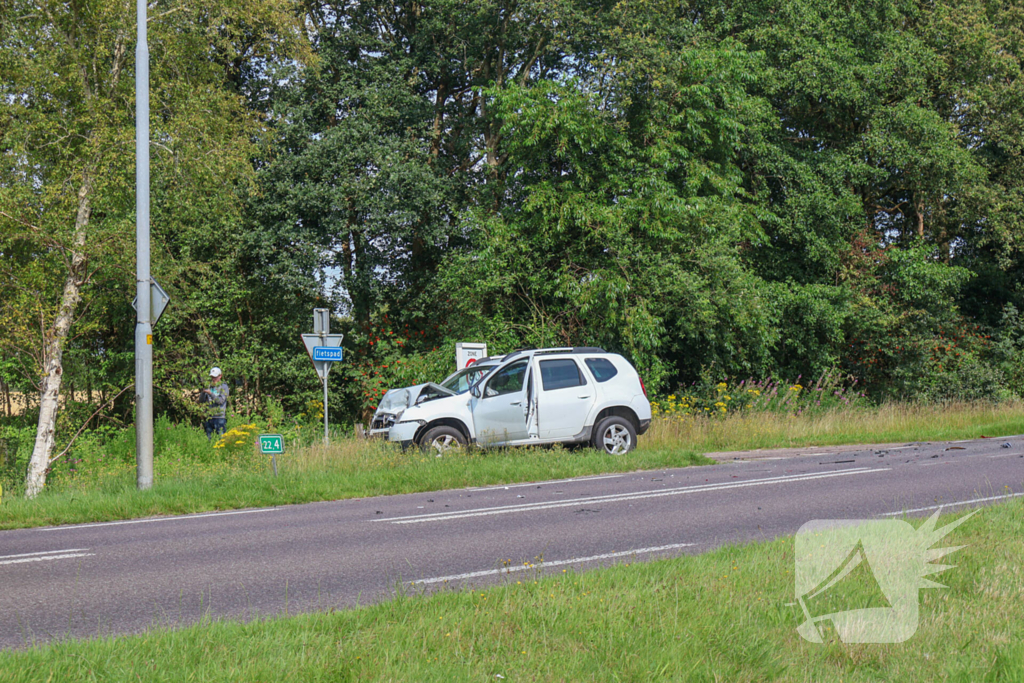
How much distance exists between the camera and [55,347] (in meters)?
17.5

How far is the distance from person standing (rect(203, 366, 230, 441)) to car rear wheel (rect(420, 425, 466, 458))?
7.24m

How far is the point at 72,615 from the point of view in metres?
5.61

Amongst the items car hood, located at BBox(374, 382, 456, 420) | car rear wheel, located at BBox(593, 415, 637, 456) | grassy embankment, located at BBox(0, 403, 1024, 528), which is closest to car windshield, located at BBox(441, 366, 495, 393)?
car hood, located at BBox(374, 382, 456, 420)

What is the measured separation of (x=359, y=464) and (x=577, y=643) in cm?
991

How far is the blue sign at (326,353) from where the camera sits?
18.3 m

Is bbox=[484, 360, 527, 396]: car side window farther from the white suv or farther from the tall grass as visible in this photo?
the tall grass

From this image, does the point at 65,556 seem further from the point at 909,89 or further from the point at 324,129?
the point at 909,89

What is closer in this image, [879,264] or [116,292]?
[116,292]

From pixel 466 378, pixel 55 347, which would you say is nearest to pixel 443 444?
pixel 466 378

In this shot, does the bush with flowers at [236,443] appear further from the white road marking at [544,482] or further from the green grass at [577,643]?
the green grass at [577,643]

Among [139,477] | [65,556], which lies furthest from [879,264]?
[65,556]

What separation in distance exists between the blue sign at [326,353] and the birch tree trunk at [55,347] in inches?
192

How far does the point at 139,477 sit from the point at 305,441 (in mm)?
9323

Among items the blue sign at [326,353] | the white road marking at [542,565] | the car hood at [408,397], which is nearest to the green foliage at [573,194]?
the blue sign at [326,353]
